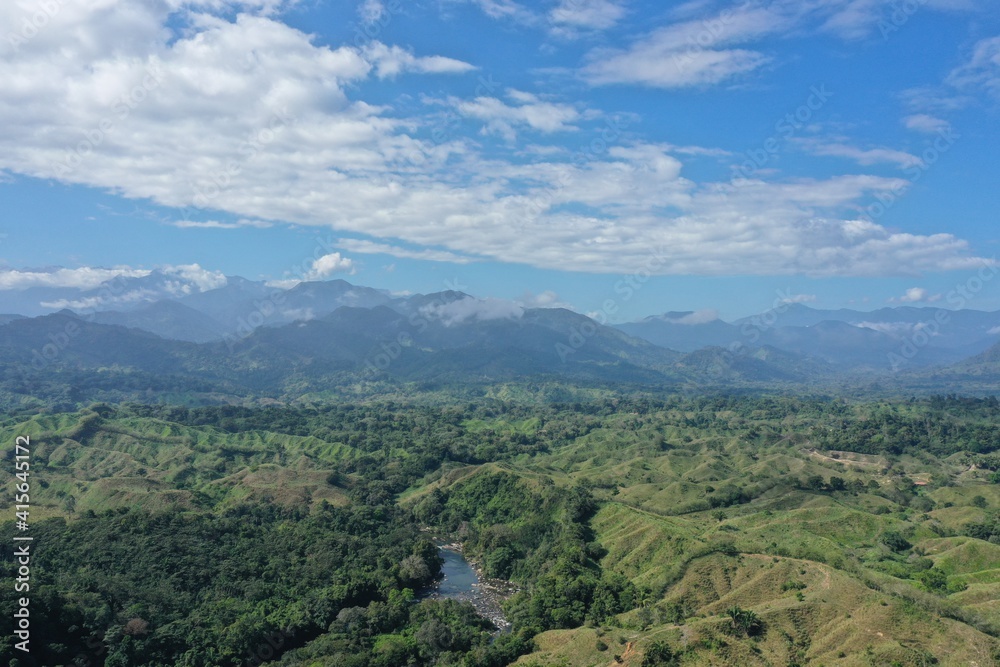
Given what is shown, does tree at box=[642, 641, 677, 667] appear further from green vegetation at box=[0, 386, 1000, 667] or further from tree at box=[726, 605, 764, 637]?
tree at box=[726, 605, 764, 637]

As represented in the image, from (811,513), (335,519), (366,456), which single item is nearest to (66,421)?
(366,456)

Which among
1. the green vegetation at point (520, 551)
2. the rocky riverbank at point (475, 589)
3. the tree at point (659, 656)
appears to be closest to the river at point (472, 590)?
Result: the rocky riverbank at point (475, 589)

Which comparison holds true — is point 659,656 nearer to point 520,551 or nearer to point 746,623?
point 746,623

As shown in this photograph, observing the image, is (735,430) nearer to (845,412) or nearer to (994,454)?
(845,412)

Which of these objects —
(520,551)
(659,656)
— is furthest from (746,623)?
(520,551)

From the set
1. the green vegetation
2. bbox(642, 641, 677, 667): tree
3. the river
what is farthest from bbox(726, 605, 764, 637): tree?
the river

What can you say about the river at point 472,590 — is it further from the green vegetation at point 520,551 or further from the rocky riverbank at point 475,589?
the green vegetation at point 520,551

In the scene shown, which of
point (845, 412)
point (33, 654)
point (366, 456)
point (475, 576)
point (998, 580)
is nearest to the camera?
point (33, 654)
